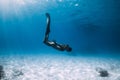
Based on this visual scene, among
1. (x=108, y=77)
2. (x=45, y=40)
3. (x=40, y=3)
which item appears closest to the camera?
(x=45, y=40)

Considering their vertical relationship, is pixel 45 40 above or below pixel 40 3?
below

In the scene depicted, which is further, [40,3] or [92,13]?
[92,13]

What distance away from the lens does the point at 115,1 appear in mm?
28750

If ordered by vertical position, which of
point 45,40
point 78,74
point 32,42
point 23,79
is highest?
point 32,42

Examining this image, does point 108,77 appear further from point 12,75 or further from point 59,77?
point 12,75

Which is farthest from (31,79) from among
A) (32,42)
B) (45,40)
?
(32,42)

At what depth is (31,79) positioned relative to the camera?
47.1ft

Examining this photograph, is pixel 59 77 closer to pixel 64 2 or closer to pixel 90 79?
pixel 90 79

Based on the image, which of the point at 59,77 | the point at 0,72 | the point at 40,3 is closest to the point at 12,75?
the point at 0,72

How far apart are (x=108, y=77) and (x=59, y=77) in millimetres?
4607

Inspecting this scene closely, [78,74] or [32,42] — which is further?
[32,42]

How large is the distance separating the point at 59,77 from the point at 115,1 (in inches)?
776

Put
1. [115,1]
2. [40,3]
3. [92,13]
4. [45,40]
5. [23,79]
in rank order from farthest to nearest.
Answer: [92,13] < [40,3] < [115,1] < [23,79] < [45,40]

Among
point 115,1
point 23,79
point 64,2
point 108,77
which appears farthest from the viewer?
point 64,2
